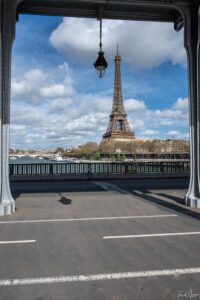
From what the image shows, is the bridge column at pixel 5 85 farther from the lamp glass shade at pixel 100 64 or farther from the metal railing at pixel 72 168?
the metal railing at pixel 72 168

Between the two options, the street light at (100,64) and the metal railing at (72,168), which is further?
the metal railing at (72,168)

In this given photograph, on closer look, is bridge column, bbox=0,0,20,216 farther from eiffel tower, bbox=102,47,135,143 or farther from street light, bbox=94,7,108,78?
eiffel tower, bbox=102,47,135,143

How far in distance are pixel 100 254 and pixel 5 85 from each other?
19.4 feet

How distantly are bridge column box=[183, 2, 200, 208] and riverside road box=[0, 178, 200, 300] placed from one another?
1015mm

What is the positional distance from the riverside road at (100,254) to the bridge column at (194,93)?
1.01 metres

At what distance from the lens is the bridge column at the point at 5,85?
27.5ft

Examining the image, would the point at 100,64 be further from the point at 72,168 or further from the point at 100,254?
the point at 72,168

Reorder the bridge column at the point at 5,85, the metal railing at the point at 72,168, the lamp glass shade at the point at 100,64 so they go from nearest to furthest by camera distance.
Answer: the bridge column at the point at 5,85 → the lamp glass shade at the point at 100,64 → the metal railing at the point at 72,168

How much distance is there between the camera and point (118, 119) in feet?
294

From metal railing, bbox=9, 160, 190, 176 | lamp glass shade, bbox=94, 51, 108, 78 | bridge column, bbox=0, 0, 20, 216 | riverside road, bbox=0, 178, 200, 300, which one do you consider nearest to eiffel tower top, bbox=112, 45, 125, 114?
metal railing, bbox=9, 160, 190, 176

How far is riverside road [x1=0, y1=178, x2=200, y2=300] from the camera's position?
3714mm

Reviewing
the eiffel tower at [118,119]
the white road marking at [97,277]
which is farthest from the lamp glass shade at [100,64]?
the eiffel tower at [118,119]

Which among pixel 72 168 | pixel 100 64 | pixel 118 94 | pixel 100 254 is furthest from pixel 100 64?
pixel 118 94

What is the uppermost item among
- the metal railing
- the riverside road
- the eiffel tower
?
the eiffel tower
